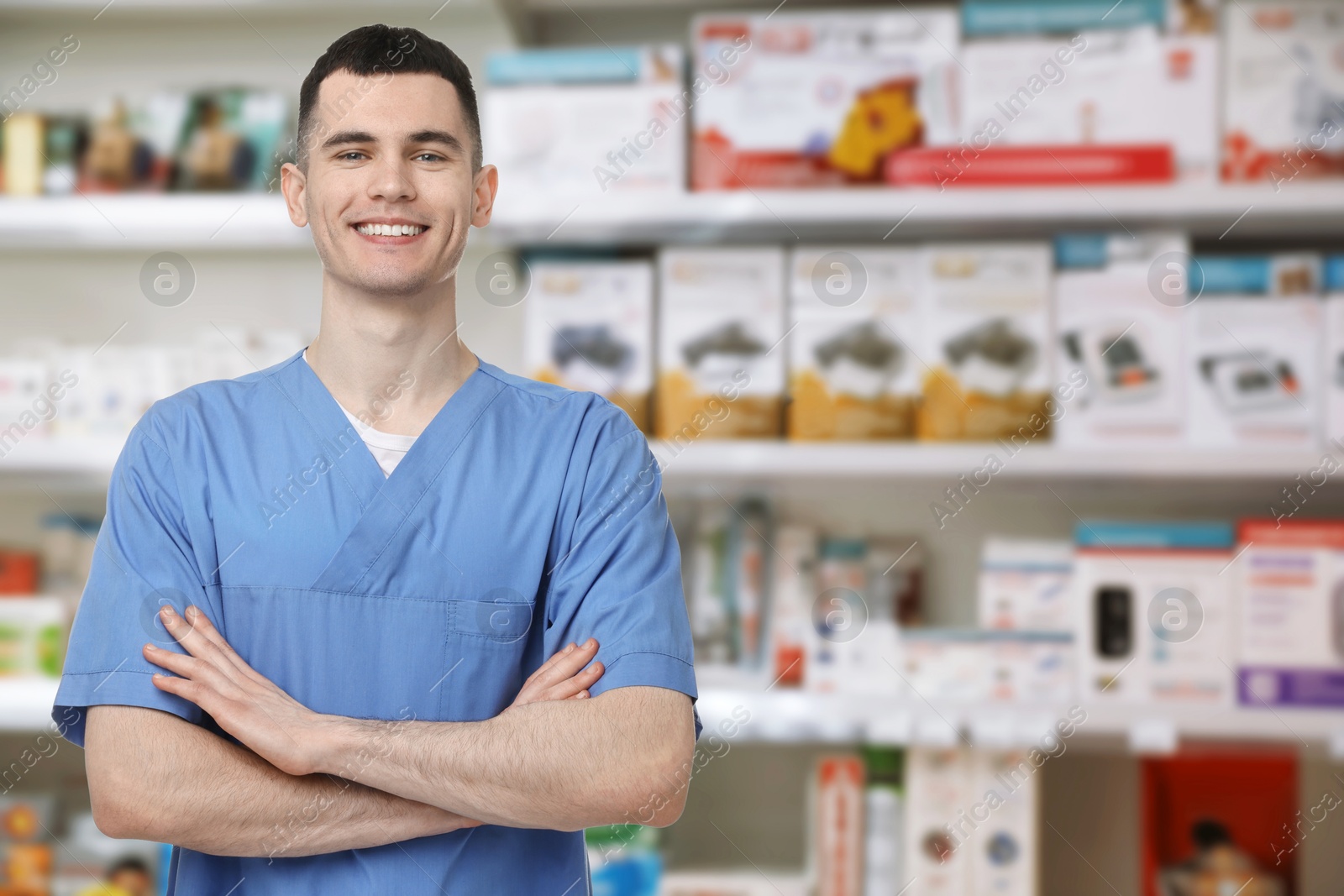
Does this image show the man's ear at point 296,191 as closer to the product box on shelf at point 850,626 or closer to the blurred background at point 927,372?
the blurred background at point 927,372

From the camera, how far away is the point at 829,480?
7.04 ft

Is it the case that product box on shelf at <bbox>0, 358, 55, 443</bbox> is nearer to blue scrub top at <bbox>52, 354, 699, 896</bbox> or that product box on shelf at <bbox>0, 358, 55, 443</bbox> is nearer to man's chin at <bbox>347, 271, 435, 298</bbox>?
blue scrub top at <bbox>52, 354, 699, 896</bbox>

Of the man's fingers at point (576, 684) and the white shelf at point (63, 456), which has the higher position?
the white shelf at point (63, 456)

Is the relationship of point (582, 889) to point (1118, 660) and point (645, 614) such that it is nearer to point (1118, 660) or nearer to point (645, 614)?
point (645, 614)

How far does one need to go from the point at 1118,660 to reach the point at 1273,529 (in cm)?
35

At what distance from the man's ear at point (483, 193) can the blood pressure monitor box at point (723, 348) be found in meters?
0.90

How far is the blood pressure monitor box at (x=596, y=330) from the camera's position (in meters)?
2.09

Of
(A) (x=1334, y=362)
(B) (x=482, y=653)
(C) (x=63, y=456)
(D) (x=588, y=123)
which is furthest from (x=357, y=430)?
(A) (x=1334, y=362)

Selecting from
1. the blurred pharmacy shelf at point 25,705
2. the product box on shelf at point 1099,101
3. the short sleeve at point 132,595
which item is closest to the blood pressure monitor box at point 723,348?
the product box on shelf at point 1099,101

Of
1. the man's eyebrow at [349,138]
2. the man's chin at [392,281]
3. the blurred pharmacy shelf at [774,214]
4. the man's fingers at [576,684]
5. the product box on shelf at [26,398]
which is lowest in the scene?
the man's fingers at [576,684]

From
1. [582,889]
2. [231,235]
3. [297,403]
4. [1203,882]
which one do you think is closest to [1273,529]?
[1203,882]

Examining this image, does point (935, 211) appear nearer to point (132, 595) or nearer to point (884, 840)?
point (884, 840)

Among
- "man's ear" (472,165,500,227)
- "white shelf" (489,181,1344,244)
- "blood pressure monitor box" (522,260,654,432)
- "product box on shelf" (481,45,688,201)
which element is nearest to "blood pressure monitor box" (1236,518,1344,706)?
"white shelf" (489,181,1344,244)

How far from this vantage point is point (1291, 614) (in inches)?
77.7
